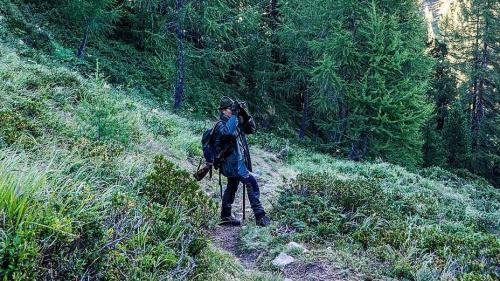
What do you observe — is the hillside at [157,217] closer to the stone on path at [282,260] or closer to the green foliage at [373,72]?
the stone on path at [282,260]

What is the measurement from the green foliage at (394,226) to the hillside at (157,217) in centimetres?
2

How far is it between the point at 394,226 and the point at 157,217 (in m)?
3.84

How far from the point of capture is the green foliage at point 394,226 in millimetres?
5031

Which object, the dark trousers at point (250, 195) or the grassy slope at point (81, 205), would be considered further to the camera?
the dark trousers at point (250, 195)

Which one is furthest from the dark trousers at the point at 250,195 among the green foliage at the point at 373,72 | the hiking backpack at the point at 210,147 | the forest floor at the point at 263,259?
the green foliage at the point at 373,72

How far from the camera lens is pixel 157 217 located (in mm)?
4230

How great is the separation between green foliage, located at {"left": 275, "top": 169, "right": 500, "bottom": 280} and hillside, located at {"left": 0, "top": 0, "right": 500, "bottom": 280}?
23 millimetres

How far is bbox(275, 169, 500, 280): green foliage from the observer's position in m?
5.03

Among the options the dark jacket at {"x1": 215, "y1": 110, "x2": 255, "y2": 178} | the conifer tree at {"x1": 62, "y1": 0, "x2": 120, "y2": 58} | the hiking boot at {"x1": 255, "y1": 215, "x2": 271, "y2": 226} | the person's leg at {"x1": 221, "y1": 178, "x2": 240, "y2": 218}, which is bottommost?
the hiking boot at {"x1": 255, "y1": 215, "x2": 271, "y2": 226}

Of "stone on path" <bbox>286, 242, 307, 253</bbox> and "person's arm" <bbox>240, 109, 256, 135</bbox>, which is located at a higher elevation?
"person's arm" <bbox>240, 109, 256, 135</bbox>

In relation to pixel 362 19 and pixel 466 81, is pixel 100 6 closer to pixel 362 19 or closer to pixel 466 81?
pixel 362 19

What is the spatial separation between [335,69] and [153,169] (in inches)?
541

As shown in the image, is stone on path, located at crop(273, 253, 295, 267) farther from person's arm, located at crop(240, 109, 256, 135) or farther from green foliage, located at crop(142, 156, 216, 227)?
person's arm, located at crop(240, 109, 256, 135)

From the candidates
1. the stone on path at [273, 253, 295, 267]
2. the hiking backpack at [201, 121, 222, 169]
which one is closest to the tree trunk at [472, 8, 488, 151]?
the hiking backpack at [201, 121, 222, 169]
